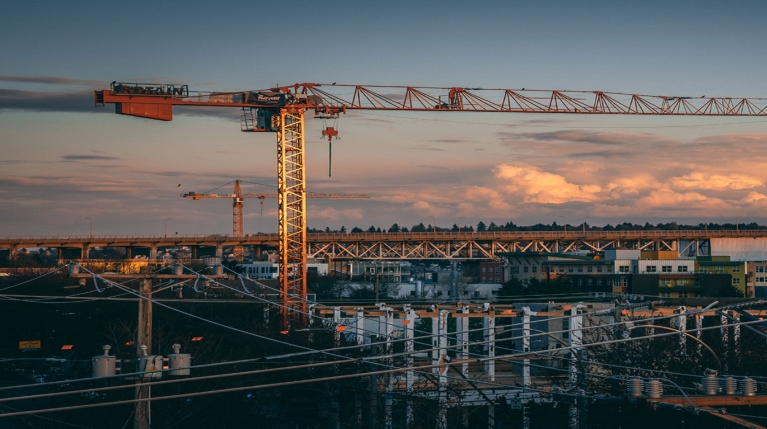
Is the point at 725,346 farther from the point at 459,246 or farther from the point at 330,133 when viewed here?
the point at 459,246

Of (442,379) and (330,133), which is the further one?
(330,133)

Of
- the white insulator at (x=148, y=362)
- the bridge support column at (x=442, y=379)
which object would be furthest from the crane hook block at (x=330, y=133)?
the white insulator at (x=148, y=362)

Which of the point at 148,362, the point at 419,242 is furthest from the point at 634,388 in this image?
the point at 419,242

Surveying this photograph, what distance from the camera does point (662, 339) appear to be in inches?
1650

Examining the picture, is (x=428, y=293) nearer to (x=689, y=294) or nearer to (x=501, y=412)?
(x=689, y=294)

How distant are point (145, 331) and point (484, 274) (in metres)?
124

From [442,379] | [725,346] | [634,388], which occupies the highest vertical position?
[634,388]

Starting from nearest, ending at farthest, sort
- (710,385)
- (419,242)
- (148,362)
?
(710,385)
(148,362)
(419,242)

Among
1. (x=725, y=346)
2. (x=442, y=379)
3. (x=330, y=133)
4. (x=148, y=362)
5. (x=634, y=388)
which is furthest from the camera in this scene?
(x=330, y=133)

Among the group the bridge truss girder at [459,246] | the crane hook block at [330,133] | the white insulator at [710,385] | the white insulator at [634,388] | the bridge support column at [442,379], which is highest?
the crane hook block at [330,133]

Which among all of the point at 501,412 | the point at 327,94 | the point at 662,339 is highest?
the point at 327,94

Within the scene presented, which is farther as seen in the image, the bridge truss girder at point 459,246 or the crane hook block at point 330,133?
the bridge truss girder at point 459,246

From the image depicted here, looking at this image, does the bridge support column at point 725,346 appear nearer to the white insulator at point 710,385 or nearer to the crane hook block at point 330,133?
the white insulator at point 710,385

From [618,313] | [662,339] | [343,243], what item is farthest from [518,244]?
[662,339]
